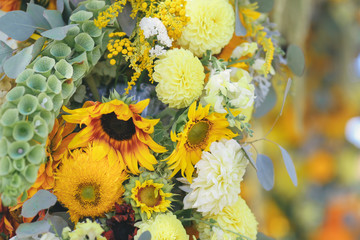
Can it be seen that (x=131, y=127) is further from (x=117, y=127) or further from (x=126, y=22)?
(x=126, y=22)

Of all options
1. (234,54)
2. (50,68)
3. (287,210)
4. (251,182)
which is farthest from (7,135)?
(287,210)

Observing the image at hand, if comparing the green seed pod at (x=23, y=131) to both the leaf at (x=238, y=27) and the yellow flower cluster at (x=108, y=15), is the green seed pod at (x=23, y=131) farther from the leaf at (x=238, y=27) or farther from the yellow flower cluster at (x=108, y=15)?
the leaf at (x=238, y=27)

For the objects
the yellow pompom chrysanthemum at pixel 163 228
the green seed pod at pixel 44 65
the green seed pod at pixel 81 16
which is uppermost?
the green seed pod at pixel 81 16

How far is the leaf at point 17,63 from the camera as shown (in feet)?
A: 1.74

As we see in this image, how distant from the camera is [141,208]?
0.54m

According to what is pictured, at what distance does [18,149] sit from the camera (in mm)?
457

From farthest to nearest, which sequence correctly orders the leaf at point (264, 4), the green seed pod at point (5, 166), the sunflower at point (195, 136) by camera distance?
the leaf at point (264, 4) < the sunflower at point (195, 136) < the green seed pod at point (5, 166)

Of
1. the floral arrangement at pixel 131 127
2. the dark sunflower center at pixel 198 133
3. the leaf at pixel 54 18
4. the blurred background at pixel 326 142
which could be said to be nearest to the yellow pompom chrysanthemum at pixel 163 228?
the floral arrangement at pixel 131 127

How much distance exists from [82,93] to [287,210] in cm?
125

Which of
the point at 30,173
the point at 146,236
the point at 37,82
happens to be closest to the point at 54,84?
the point at 37,82

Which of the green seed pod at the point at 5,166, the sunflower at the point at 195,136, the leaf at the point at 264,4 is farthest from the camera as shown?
the leaf at the point at 264,4

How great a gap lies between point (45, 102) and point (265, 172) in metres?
0.35

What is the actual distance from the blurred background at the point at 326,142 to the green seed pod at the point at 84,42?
42.9 inches

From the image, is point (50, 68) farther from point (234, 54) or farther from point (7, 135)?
point (234, 54)
